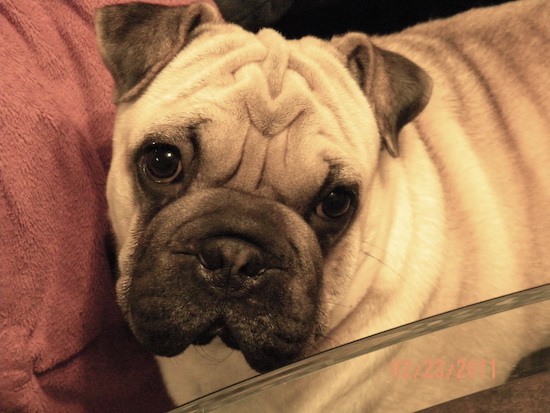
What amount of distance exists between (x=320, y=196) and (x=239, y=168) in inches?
7.1

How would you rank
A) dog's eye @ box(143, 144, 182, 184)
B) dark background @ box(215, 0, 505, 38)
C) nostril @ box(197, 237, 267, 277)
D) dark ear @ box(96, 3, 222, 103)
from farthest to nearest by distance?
dark background @ box(215, 0, 505, 38)
dark ear @ box(96, 3, 222, 103)
dog's eye @ box(143, 144, 182, 184)
nostril @ box(197, 237, 267, 277)

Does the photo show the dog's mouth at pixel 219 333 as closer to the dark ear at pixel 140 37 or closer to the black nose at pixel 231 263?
the black nose at pixel 231 263

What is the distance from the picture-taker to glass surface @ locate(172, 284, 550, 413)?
3.28ft

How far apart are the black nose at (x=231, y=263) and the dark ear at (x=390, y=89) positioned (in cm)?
47

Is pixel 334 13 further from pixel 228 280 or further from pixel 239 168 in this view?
pixel 228 280

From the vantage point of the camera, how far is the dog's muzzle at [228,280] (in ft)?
3.35

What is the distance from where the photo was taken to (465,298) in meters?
1.35

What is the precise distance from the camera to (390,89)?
4.27 ft

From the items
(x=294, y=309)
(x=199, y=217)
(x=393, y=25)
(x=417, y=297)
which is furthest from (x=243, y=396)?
(x=393, y=25)

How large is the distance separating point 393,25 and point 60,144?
1.41 m

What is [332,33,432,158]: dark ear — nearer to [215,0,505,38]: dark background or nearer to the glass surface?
the glass surface

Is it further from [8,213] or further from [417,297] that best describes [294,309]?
[8,213]
